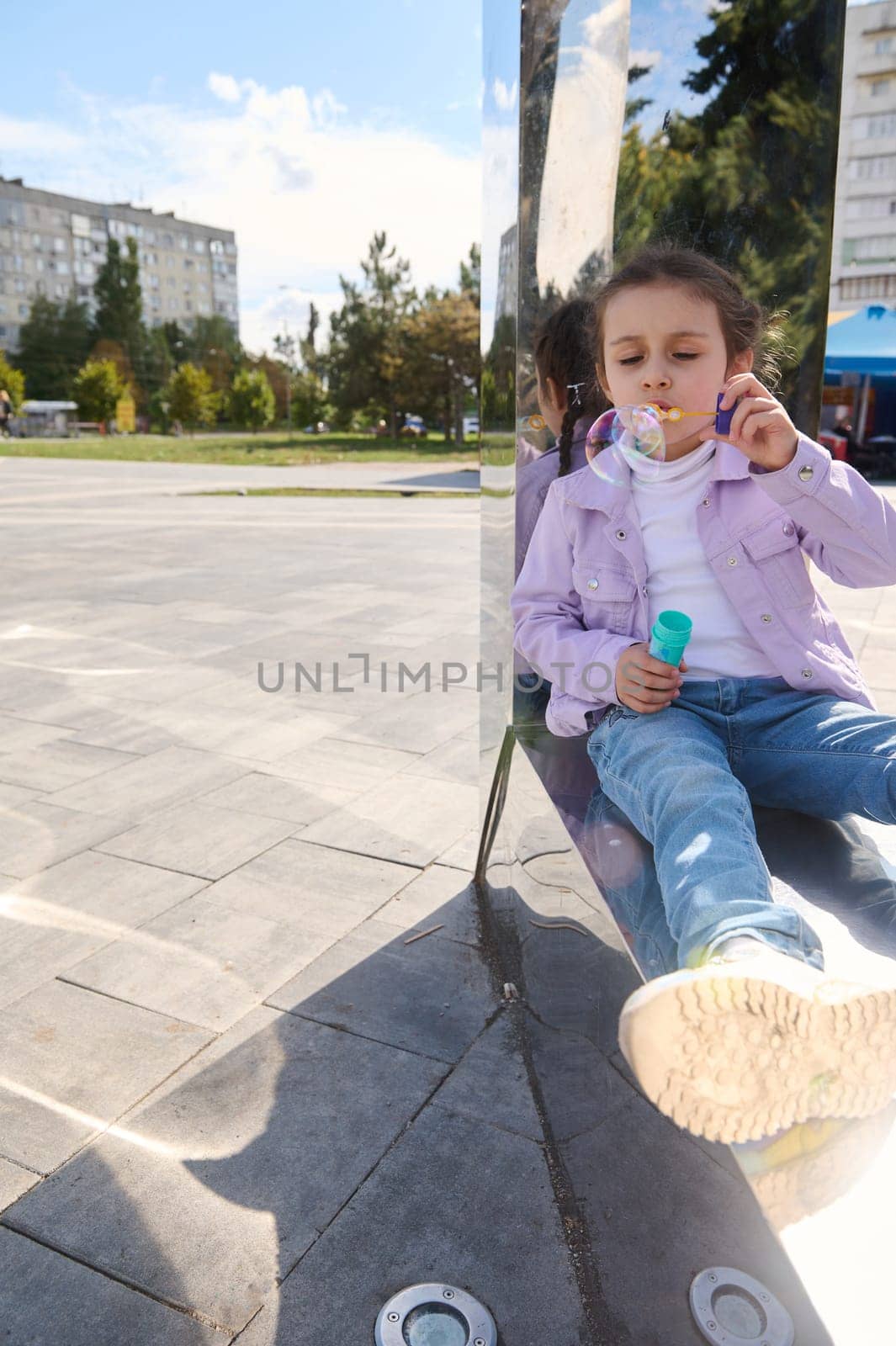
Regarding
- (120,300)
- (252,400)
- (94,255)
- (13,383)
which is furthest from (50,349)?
(94,255)

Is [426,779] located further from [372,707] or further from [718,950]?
[718,950]

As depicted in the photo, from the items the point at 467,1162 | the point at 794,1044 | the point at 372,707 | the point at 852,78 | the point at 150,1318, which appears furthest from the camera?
the point at 372,707

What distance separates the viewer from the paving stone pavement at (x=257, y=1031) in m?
1.59

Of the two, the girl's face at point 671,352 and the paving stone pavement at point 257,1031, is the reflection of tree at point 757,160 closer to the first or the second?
the girl's face at point 671,352

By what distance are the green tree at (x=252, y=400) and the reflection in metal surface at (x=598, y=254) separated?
58.7 meters

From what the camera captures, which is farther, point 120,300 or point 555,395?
point 120,300

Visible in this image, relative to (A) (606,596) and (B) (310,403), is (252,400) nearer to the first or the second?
(B) (310,403)

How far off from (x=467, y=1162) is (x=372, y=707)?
9.70ft

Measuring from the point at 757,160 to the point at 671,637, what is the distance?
1.33 m

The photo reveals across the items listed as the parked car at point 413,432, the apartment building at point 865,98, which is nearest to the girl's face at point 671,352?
the apartment building at point 865,98

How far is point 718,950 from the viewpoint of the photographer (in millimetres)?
1311

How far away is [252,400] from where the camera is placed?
5828 cm

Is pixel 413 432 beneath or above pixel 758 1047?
above

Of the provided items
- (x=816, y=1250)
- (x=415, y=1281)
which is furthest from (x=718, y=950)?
(x=415, y=1281)
